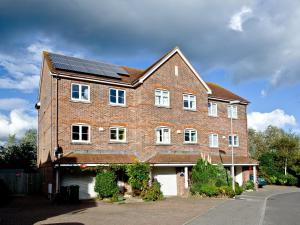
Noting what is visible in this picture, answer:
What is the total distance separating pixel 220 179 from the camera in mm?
25359

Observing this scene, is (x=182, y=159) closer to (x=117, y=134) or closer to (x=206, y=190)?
(x=206, y=190)

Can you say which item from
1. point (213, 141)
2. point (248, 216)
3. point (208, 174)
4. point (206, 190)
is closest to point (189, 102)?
point (213, 141)

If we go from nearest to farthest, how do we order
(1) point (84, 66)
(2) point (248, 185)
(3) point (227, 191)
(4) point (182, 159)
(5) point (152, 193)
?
(5) point (152, 193) < (3) point (227, 191) < (1) point (84, 66) < (4) point (182, 159) < (2) point (248, 185)

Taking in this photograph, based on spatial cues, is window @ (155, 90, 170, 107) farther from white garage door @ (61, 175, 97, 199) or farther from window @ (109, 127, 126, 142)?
white garage door @ (61, 175, 97, 199)

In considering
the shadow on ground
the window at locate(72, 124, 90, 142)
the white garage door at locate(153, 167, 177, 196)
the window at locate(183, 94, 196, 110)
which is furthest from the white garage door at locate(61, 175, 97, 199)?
the window at locate(183, 94, 196, 110)

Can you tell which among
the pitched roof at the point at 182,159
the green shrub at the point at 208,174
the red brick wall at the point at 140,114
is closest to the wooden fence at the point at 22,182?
the red brick wall at the point at 140,114

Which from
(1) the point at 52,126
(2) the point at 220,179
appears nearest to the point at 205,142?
(2) the point at 220,179

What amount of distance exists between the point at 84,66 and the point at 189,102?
944 centimetres

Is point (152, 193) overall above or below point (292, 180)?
above

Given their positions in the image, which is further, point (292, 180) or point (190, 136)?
point (292, 180)

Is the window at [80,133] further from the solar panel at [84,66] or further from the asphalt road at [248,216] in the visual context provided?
the asphalt road at [248,216]

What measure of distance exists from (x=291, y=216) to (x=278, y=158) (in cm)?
2565

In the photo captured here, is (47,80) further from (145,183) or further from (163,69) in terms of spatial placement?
(145,183)

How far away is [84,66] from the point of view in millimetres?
25266
